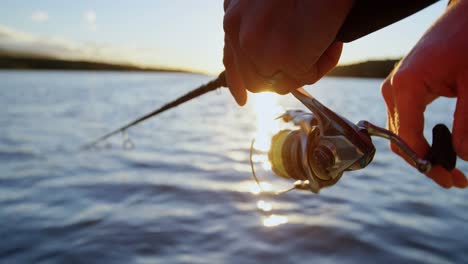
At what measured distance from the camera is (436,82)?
1525 millimetres

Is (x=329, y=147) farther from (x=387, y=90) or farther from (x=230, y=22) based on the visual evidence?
(x=230, y=22)

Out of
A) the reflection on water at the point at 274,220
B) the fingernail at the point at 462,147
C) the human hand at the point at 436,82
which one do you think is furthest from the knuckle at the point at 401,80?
the reflection on water at the point at 274,220

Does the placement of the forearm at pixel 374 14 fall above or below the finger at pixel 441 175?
above

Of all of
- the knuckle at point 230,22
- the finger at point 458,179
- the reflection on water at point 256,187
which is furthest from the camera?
the reflection on water at point 256,187

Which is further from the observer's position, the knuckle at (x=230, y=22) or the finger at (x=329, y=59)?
the finger at (x=329, y=59)

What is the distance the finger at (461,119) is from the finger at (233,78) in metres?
0.77

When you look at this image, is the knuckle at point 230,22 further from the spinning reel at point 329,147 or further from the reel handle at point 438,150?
the reel handle at point 438,150

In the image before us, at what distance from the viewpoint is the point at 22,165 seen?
8430 millimetres

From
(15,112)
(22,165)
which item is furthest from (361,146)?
(15,112)

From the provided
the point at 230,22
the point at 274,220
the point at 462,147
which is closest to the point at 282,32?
the point at 230,22

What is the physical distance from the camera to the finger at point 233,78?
5.45ft

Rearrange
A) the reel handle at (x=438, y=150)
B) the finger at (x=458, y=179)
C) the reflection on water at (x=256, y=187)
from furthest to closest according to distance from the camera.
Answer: the reflection on water at (x=256, y=187) → the finger at (x=458, y=179) → the reel handle at (x=438, y=150)

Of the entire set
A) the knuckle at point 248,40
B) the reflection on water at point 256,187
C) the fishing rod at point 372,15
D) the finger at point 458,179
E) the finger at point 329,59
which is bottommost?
the reflection on water at point 256,187

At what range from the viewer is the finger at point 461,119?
4.52 feet
